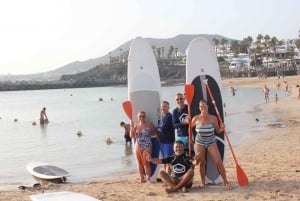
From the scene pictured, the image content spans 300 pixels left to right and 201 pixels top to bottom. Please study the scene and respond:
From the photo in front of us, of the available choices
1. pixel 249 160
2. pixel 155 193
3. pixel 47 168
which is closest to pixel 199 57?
pixel 155 193

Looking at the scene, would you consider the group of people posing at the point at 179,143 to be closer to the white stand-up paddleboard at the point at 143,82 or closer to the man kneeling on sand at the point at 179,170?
the man kneeling on sand at the point at 179,170

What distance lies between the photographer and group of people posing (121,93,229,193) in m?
6.23

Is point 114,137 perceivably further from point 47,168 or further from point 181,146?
point 181,146

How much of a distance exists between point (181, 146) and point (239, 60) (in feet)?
366

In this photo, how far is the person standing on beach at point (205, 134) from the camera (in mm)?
6230

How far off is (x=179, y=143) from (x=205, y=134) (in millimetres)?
412

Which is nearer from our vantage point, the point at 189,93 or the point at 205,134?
the point at 205,134

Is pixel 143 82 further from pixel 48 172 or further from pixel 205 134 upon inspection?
pixel 48 172

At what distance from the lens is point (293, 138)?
12578 millimetres

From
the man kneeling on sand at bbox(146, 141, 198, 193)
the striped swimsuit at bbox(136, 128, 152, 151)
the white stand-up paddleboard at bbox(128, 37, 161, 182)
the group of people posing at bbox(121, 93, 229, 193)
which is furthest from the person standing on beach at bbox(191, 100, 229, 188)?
the white stand-up paddleboard at bbox(128, 37, 161, 182)

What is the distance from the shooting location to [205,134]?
6.26 m

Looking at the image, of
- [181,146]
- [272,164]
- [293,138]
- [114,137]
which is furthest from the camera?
[114,137]

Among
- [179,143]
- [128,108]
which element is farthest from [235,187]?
[128,108]

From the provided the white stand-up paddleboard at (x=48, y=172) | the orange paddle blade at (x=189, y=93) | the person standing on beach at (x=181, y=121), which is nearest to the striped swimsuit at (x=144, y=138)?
the person standing on beach at (x=181, y=121)
